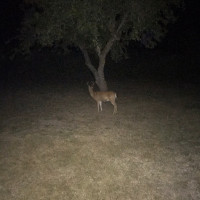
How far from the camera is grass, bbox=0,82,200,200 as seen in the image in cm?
706

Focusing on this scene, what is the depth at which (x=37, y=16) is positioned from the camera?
1475 centimetres

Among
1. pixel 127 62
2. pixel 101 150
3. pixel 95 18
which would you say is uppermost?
pixel 95 18

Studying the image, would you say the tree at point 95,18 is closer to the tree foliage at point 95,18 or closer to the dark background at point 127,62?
the tree foliage at point 95,18

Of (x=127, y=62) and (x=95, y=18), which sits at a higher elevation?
(x=95, y=18)

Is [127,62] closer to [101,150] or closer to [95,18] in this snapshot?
[95,18]

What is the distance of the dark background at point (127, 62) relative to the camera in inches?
1044

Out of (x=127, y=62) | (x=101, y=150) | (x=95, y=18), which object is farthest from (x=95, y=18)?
(x=127, y=62)

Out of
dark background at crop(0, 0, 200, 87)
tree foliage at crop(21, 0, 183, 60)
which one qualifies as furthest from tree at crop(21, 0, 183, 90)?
dark background at crop(0, 0, 200, 87)

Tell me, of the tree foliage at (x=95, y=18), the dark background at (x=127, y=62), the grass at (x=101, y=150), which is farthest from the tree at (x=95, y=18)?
the dark background at (x=127, y=62)

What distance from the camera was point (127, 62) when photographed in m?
33.7

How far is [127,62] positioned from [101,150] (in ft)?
82.5

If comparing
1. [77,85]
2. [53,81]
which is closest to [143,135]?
[77,85]

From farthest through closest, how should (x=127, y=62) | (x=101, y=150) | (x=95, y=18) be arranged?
(x=127, y=62), (x=95, y=18), (x=101, y=150)

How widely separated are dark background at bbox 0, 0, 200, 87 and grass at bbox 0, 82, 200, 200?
928 centimetres
